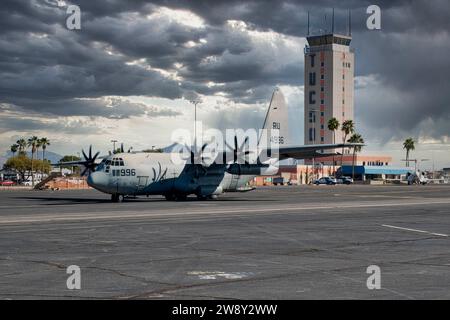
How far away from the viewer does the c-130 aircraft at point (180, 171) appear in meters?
44.4

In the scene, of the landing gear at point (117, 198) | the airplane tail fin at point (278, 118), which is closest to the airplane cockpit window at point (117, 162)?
the landing gear at point (117, 198)

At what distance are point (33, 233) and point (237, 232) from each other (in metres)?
7.80

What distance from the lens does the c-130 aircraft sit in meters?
44.4

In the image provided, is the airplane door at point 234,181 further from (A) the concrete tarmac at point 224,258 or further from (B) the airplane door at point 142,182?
(A) the concrete tarmac at point 224,258

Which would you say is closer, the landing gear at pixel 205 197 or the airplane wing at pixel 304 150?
the airplane wing at pixel 304 150

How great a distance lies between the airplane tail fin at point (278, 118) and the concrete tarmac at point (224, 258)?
29919mm

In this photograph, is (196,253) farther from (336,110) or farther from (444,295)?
(336,110)

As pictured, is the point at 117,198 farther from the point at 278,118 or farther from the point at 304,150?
the point at 278,118

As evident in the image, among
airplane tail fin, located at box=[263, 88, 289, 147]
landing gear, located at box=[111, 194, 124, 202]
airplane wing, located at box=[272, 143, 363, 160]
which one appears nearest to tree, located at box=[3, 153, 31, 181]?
airplane tail fin, located at box=[263, 88, 289, 147]

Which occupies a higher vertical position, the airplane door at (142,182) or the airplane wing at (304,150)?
the airplane wing at (304,150)

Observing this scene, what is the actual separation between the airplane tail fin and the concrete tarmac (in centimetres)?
2992

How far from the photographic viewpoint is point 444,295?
32.8 feet

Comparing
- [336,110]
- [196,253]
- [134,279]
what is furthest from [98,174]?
[336,110]

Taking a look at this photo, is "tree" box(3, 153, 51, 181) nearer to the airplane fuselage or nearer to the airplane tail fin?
the airplane tail fin
